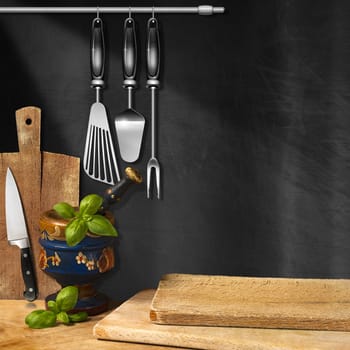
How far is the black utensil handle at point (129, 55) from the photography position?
128 cm

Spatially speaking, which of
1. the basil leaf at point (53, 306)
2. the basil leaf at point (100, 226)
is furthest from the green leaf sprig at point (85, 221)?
the basil leaf at point (53, 306)

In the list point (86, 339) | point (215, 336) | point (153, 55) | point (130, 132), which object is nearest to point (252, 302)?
point (215, 336)

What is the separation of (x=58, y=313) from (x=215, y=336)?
0.32 m

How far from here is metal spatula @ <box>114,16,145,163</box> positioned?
1285 millimetres

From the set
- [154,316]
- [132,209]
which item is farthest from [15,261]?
[154,316]

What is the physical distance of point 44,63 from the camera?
134 cm

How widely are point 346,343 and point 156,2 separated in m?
0.81

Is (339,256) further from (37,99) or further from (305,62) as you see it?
(37,99)

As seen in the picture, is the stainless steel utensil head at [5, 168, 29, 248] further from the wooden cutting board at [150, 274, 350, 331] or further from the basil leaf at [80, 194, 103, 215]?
the wooden cutting board at [150, 274, 350, 331]

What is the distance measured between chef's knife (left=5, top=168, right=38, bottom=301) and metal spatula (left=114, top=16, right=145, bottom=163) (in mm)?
256

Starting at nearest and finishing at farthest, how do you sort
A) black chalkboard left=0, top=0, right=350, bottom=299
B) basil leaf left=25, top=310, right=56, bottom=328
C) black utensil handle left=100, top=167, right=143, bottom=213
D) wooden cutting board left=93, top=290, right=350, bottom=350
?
wooden cutting board left=93, top=290, right=350, bottom=350 → basil leaf left=25, top=310, right=56, bottom=328 → black utensil handle left=100, top=167, right=143, bottom=213 → black chalkboard left=0, top=0, right=350, bottom=299

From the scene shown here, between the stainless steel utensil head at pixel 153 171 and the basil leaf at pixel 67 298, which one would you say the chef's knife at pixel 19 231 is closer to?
the basil leaf at pixel 67 298

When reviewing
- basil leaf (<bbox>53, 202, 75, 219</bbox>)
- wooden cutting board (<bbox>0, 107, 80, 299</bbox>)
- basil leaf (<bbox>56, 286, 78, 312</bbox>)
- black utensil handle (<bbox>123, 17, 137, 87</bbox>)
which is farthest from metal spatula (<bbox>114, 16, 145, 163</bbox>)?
basil leaf (<bbox>56, 286, 78, 312</bbox>)

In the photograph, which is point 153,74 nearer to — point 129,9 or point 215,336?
point 129,9
